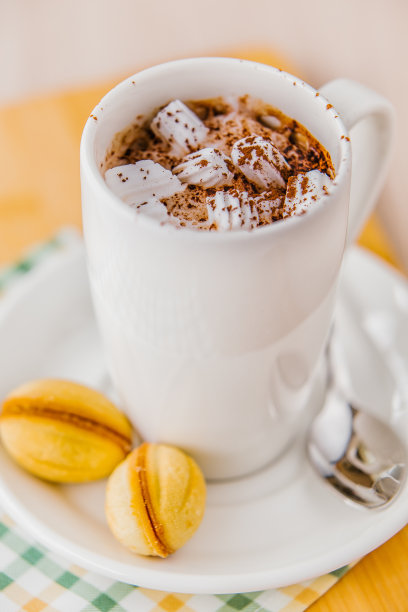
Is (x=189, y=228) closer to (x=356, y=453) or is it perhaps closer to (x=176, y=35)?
(x=356, y=453)

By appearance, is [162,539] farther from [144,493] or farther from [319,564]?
[319,564]

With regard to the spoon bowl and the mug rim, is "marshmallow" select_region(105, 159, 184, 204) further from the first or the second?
the spoon bowl

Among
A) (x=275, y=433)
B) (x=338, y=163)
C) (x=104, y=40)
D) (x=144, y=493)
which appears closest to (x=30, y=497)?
(x=144, y=493)

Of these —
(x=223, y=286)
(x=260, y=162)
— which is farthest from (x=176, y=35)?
(x=223, y=286)

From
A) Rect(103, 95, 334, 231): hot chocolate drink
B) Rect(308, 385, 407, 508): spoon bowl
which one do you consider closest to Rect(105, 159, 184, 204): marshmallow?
Rect(103, 95, 334, 231): hot chocolate drink

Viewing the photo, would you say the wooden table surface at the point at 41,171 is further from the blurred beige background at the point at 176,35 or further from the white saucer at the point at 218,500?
the blurred beige background at the point at 176,35

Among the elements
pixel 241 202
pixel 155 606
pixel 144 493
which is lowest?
pixel 155 606
